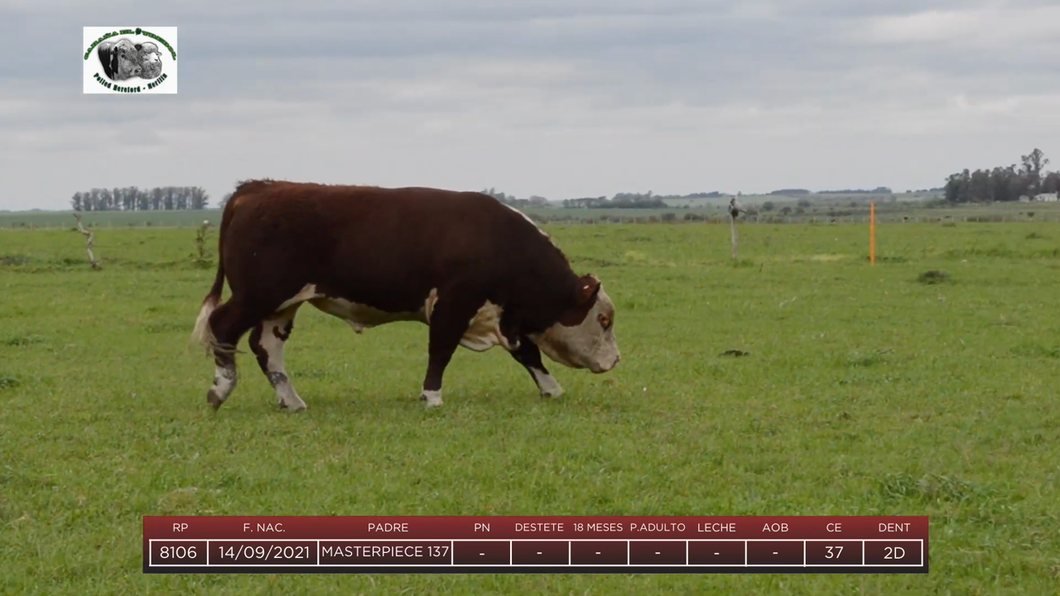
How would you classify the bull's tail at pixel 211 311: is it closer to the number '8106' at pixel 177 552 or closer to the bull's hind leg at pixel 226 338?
the bull's hind leg at pixel 226 338

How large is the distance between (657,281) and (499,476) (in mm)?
16579

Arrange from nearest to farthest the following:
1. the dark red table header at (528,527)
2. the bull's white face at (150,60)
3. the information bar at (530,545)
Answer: the information bar at (530,545)
the dark red table header at (528,527)
the bull's white face at (150,60)

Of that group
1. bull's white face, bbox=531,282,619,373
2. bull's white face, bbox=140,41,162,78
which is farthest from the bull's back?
bull's white face, bbox=140,41,162,78

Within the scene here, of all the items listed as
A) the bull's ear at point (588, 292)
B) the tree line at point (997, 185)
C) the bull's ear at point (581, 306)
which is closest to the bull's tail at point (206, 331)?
the bull's ear at point (581, 306)

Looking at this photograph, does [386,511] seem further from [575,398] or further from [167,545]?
[575,398]

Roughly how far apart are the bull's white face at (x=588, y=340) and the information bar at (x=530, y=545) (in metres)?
4.68

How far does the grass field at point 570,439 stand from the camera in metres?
6.48

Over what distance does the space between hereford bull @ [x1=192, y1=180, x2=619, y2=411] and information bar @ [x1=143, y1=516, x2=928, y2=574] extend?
406 cm

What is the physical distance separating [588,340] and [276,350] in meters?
2.76

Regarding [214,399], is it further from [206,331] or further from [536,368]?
[536,368]

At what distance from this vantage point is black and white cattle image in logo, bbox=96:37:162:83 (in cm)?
1886

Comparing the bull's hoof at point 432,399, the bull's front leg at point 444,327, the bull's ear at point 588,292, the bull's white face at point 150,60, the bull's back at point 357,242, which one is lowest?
the bull's hoof at point 432,399

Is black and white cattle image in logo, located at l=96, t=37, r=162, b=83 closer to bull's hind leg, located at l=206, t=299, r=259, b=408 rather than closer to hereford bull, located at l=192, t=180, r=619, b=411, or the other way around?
hereford bull, located at l=192, t=180, r=619, b=411

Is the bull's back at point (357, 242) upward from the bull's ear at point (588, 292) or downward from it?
upward
